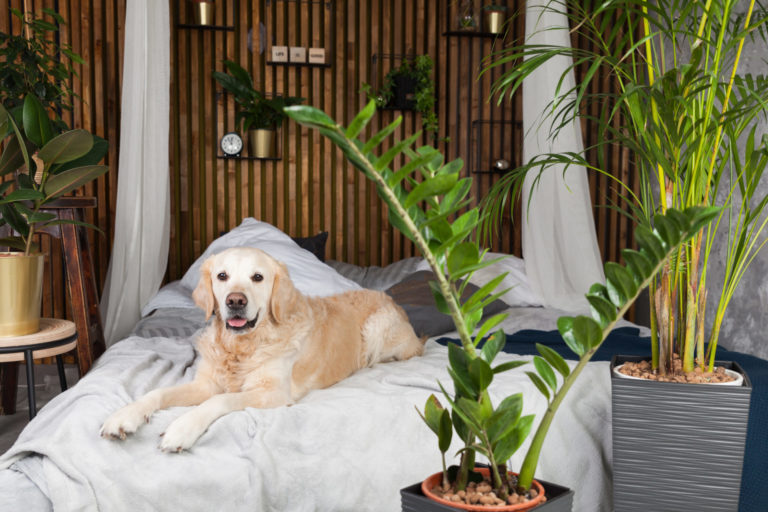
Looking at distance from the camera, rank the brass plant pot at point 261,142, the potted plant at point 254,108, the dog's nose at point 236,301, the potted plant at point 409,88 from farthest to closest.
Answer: the potted plant at point 409,88 < the brass plant pot at point 261,142 < the potted plant at point 254,108 < the dog's nose at point 236,301

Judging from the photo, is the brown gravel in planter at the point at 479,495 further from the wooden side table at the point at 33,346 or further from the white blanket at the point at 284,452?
the wooden side table at the point at 33,346

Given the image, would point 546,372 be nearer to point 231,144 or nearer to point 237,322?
point 237,322

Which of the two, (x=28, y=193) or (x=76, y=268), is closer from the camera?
(x=28, y=193)

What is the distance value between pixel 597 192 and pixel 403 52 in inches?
65.4

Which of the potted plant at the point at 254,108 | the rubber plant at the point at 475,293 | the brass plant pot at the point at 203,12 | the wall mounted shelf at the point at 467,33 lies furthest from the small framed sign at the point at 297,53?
the rubber plant at the point at 475,293

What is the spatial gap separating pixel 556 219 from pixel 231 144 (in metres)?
2.07

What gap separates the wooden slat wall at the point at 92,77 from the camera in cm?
409

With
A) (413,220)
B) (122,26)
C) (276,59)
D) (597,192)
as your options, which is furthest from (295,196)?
(413,220)

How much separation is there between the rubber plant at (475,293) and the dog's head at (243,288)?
3.04 feet

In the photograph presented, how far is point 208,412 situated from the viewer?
163cm

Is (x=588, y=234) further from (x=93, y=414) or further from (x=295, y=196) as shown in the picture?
(x=93, y=414)

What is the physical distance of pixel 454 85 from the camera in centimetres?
450

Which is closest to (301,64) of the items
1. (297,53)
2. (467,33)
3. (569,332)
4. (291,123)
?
(297,53)

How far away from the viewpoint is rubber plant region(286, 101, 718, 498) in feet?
2.84
